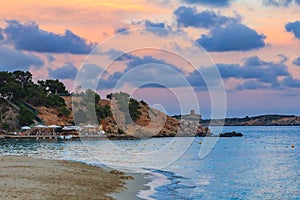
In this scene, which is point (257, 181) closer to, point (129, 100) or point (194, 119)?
point (129, 100)

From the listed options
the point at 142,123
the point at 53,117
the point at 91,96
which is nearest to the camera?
the point at 53,117

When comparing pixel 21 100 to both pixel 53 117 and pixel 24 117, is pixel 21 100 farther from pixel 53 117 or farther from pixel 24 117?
pixel 24 117

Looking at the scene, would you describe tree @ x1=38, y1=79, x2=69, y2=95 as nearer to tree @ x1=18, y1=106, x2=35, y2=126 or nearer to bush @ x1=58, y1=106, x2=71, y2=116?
bush @ x1=58, y1=106, x2=71, y2=116

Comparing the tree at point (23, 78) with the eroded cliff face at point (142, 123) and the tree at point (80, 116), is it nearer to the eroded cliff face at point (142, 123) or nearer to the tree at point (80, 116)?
the eroded cliff face at point (142, 123)

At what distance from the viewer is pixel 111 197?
23.7 metres

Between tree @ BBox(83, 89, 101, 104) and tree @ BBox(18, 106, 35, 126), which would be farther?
tree @ BBox(83, 89, 101, 104)

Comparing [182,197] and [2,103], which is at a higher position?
[2,103]

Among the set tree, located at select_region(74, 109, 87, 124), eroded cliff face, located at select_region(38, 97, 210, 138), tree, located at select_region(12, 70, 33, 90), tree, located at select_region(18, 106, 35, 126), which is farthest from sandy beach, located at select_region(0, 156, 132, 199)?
tree, located at select_region(12, 70, 33, 90)

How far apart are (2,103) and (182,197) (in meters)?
124

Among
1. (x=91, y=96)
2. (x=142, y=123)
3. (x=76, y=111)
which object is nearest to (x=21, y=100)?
(x=76, y=111)

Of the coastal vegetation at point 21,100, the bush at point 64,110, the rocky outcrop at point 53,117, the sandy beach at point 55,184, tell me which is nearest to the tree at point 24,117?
the coastal vegetation at point 21,100

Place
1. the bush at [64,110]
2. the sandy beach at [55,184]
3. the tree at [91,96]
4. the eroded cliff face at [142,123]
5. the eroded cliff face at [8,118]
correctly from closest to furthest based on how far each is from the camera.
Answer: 1. the sandy beach at [55,184]
2. the eroded cliff face at [8,118]
3. the eroded cliff face at [142,123]
4. the bush at [64,110]
5. the tree at [91,96]

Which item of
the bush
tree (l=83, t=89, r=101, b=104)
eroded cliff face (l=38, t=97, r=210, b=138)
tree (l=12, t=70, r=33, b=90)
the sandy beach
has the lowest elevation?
the sandy beach

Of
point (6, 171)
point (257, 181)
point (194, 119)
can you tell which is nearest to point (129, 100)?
point (194, 119)
